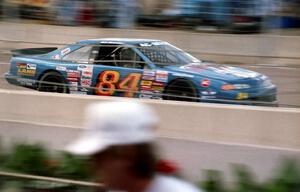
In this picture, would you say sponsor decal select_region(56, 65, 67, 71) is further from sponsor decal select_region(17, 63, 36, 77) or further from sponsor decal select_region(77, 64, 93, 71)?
sponsor decal select_region(17, 63, 36, 77)

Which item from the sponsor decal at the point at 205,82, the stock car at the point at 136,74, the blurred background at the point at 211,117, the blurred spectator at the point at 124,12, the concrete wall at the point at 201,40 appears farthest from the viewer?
the blurred spectator at the point at 124,12

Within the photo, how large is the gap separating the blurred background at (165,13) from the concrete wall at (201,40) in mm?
364

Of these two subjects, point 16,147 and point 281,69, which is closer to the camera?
point 16,147

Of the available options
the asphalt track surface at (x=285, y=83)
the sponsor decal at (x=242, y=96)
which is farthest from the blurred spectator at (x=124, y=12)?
the sponsor decal at (x=242, y=96)

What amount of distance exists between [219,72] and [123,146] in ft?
24.7

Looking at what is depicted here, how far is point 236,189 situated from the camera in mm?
4371

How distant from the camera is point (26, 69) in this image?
35.4 feet

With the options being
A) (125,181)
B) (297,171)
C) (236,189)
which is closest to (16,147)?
(236,189)

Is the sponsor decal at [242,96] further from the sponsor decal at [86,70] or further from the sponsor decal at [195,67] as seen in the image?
the sponsor decal at [86,70]

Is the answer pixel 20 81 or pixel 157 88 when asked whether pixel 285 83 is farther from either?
pixel 20 81

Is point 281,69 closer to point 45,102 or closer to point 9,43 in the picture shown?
point 45,102

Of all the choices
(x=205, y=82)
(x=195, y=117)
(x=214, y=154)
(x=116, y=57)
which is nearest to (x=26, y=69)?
(x=116, y=57)

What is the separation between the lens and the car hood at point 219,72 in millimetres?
9203

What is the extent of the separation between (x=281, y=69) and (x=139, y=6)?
36.4 ft
